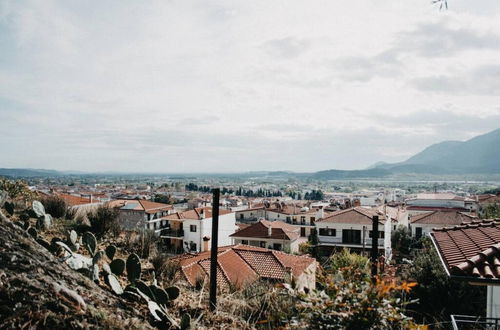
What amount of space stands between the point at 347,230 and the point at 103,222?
2784 cm

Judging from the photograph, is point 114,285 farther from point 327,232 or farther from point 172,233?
point 172,233

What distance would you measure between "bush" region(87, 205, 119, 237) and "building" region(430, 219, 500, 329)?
651 cm

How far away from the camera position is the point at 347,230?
111ft

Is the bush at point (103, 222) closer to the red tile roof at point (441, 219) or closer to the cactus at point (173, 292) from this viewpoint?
the cactus at point (173, 292)

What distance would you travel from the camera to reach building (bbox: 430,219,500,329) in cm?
520

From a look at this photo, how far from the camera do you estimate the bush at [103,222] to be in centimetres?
855

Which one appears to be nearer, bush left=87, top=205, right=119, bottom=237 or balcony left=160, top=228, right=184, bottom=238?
bush left=87, top=205, right=119, bottom=237

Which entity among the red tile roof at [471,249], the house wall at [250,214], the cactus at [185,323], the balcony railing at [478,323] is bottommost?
the house wall at [250,214]

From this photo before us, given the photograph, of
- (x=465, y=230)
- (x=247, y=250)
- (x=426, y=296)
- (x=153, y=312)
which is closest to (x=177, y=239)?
(x=247, y=250)

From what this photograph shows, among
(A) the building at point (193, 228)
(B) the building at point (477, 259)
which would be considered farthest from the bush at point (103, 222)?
(A) the building at point (193, 228)

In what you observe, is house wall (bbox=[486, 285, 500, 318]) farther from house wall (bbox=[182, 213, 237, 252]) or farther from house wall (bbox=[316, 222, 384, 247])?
house wall (bbox=[182, 213, 237, 252])

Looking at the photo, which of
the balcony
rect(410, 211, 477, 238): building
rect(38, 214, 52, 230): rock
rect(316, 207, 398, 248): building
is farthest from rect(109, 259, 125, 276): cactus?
rect(410, 211, 477, 238): building

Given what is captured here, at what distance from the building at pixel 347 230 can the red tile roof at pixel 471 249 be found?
2501 cm

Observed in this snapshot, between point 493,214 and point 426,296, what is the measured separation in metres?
11.3
